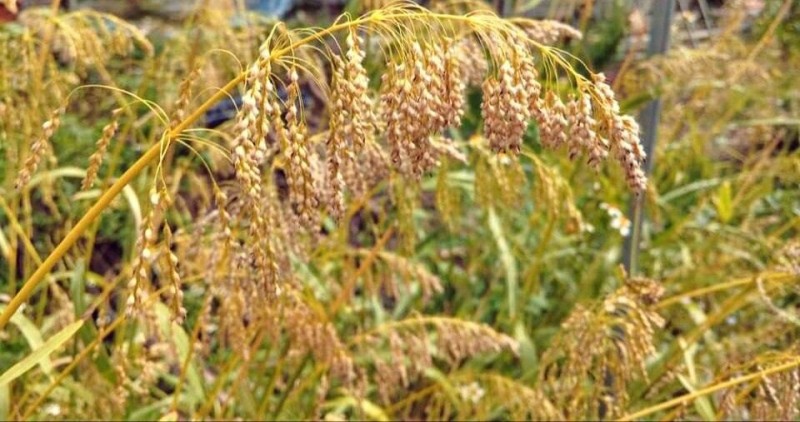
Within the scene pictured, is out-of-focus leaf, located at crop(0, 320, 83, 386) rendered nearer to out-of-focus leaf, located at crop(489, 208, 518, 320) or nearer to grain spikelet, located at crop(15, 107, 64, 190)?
grain spikelet, located at crop(15, 107, 64, 190)

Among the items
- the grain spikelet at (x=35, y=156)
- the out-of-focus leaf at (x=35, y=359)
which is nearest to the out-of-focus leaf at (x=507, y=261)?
the out-of-focus leaf at (x=35, y=359)

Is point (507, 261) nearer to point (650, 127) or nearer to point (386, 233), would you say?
point (650, 127)

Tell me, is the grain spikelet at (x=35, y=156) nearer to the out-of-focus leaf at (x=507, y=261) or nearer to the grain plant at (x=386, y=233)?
the grain plant at (x=386, y=233)

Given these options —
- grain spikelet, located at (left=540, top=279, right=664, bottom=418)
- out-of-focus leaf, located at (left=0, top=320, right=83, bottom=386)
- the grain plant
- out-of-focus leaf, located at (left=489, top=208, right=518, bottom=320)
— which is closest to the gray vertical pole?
the grain plant

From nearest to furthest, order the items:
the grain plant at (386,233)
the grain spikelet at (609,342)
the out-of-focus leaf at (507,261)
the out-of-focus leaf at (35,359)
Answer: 1. the grain plant at (386,233)
2. the out-of-focus leaf at (35,359)
3. the grain spikelet at (609,342)
4. the out-of-focus leaf at (507,261)

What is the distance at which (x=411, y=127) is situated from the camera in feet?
3.96

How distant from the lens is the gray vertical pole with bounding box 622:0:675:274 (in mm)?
2980

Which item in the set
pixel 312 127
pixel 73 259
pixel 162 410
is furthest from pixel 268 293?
pixel 312 127

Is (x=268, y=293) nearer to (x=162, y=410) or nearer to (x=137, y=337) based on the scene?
(x=162, y=410)

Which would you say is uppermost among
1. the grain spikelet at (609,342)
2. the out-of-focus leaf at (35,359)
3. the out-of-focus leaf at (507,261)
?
the out-of-focus leaf at (35,359)

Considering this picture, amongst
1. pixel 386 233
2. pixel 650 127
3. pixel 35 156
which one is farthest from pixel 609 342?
pixel 35 156

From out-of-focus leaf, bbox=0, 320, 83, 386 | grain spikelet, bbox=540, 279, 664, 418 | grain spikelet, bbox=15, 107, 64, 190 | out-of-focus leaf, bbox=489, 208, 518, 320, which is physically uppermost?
grain spikelet, bbox=15, 107, 64, 190

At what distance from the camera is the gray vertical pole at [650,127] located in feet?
9.78

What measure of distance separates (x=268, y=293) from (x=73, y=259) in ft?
7.69
